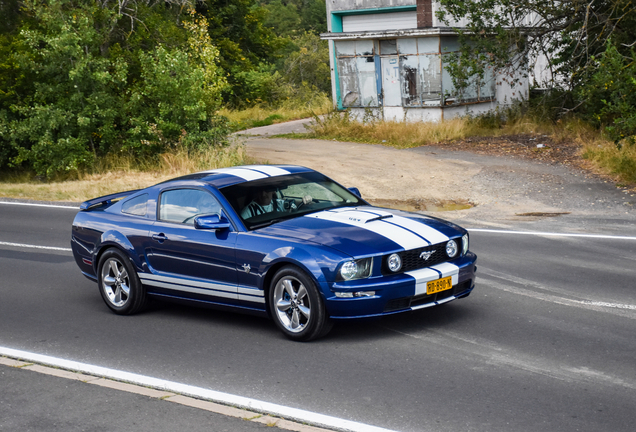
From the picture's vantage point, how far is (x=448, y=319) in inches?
284

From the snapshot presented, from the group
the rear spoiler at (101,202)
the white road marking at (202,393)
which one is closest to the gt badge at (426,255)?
the white road marking at (202,393)

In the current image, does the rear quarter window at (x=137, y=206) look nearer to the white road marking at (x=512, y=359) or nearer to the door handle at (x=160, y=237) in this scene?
the door handle at (x=160, y=237)

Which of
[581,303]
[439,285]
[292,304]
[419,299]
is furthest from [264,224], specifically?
[581,303]

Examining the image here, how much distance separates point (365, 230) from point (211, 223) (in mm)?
1409

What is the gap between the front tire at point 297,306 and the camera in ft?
21.1

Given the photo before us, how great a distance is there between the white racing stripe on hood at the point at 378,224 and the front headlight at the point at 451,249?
1.06ft

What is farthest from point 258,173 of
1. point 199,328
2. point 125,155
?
point 125,155

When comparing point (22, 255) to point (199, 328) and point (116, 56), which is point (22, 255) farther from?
point (116, 56)

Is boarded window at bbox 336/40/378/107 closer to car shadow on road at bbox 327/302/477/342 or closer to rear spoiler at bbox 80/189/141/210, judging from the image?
rear spoiler at bbox 80/189/141/210

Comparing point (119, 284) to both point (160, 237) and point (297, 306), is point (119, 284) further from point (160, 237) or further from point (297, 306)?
point (297, 306)

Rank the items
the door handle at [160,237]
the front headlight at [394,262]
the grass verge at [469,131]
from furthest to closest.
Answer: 1. the grass verge at [469,131]
2. the door handle at [160,237]
3. the front headlight at [394,262]

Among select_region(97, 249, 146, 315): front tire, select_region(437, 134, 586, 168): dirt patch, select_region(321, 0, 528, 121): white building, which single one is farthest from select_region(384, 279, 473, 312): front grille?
select_region(321, 0, 528, 121): white building

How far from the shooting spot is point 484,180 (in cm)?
1742

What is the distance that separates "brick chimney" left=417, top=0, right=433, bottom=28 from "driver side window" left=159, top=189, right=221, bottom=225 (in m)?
21.2
